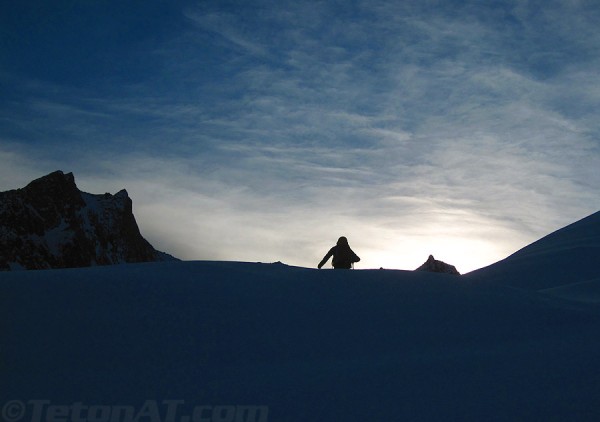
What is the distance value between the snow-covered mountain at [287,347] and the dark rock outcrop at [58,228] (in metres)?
115

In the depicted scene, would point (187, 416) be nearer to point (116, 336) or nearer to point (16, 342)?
point (116, 336)

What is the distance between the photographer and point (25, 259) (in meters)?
114

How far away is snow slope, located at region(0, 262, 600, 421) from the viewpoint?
13.2ft

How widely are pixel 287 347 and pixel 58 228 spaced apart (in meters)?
129

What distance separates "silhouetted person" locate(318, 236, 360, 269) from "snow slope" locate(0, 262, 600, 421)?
11.7ft

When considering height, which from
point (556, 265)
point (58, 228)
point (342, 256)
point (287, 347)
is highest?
point (58, 228)

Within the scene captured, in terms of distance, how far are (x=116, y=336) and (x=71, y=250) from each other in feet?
419

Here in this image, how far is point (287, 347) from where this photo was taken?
4.95m

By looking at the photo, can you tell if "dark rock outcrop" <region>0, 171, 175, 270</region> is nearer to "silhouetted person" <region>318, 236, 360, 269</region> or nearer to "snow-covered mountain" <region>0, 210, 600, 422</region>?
"silhouetted person" <region>318, 236, 360, 269</region>

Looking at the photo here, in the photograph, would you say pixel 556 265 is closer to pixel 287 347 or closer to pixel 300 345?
pixel 300 345

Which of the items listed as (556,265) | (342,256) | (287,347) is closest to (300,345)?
(287,347)

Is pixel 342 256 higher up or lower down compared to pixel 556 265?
lower down

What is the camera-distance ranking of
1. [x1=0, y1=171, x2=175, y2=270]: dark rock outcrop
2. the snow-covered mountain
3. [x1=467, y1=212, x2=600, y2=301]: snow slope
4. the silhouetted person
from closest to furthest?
the snow-covered mountain
[x1=467, y1=212, x2=600, y2=301]: snow slope
the silhouetted person
[x1=0, y1=171, x2=175, y2=270]: dark rock outcrop

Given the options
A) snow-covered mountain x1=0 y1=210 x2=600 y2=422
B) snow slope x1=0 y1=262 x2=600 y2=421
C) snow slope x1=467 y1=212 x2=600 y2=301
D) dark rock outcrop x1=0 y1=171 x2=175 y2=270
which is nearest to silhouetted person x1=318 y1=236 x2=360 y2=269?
snow slope x1=467 y1=212 x2=600 y2=301
